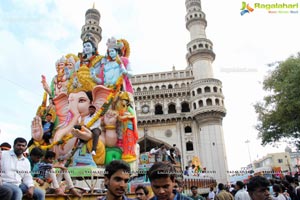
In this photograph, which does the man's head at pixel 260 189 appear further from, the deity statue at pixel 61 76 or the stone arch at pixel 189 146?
the stone arch at pixel 189 146

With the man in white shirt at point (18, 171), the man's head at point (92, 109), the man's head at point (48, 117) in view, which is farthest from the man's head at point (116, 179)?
the man's head at point (48, 117)

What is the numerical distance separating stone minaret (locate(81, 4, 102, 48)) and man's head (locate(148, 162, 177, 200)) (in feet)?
128

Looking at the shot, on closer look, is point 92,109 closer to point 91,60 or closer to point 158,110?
point 91,60

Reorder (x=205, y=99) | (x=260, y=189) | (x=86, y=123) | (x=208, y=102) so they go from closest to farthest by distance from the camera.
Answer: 1. (x=260, y=189)
2. (x=86, y=123)
3. (x=205, y=99)
4. (x=208, y=102)

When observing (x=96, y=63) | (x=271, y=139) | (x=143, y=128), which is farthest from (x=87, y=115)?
(x=143, y=128)

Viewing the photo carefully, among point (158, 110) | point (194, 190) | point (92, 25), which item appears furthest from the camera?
point (92, 25)

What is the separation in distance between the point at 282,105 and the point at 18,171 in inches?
772

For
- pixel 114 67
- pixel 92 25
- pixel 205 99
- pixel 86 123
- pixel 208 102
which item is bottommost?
pixel 86 123

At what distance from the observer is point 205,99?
31.7 meters

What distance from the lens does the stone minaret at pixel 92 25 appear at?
39.4 metres

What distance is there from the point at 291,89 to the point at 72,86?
51.2ft

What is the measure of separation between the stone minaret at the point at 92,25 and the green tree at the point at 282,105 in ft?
88.3

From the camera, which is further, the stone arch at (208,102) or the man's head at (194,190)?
the stone arch at (208,102)

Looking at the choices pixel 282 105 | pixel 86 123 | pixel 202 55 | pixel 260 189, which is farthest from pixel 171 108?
pixel 260 189
